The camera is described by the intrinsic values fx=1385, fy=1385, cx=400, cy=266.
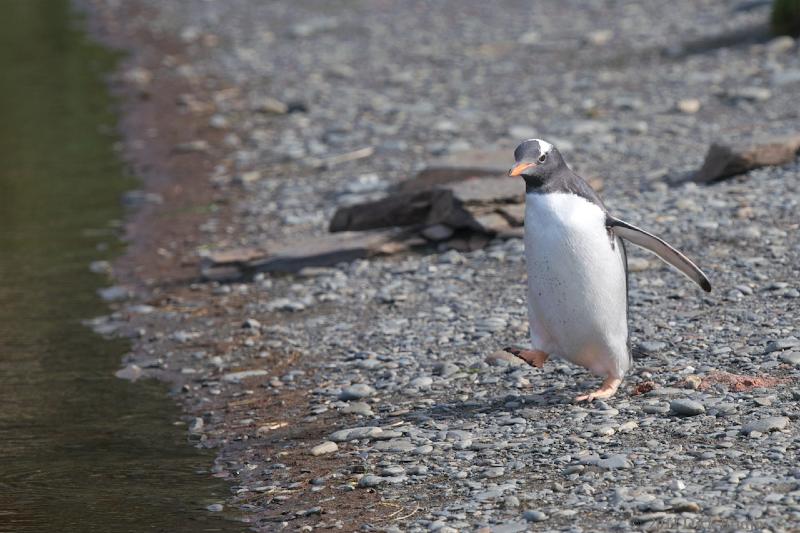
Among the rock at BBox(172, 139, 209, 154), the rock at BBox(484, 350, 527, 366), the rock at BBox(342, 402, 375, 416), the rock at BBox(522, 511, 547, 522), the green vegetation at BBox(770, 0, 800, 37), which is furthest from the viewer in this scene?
the green vegetation at BBox(770, 0, 800, 37)

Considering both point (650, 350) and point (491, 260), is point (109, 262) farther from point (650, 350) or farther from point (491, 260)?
point (650, 350)

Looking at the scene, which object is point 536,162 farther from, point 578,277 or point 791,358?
point 791,358

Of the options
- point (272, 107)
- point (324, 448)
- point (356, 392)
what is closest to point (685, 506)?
point (324, 448)

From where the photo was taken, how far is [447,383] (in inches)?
233

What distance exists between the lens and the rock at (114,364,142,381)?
679 centimetres

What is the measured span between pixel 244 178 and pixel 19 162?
281 cm

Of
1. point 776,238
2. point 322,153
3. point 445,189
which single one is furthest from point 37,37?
point 776,238

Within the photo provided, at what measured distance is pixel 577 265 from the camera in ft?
17.4

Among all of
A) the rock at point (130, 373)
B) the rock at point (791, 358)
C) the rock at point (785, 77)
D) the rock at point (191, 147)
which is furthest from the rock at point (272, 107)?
the rock at point (791, 358)

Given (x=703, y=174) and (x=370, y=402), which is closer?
(x=370, y=402)

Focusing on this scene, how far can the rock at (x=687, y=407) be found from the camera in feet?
16.4

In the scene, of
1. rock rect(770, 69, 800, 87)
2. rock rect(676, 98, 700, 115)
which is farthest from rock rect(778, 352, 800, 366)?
rock rect(770, 69, 800, 87)

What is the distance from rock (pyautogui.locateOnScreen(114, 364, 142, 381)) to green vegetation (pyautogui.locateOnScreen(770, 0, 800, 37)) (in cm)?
852

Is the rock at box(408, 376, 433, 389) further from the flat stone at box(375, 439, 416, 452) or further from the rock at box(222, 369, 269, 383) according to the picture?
the rock at box(222, 369, 269, 383)
